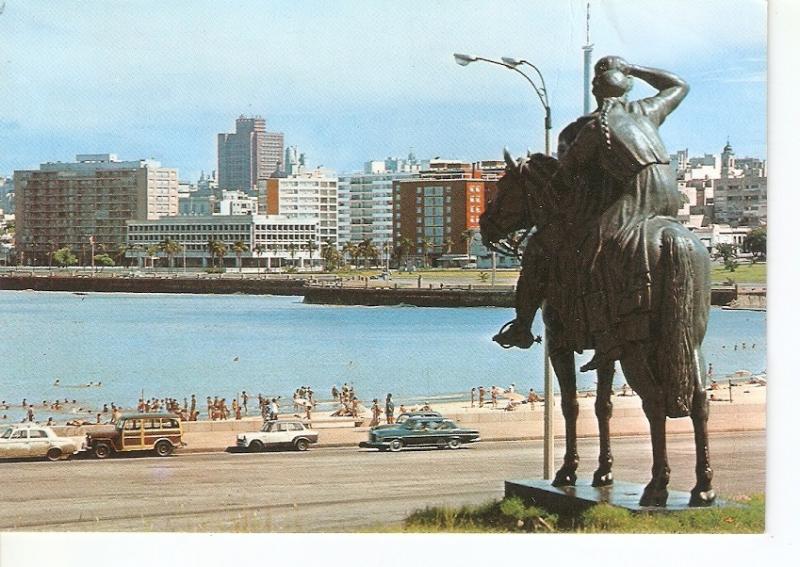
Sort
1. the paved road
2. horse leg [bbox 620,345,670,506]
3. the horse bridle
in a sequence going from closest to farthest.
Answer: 1. horse leg [bbox 620,345,670,506]
2. the horse bridle
3. the paved road

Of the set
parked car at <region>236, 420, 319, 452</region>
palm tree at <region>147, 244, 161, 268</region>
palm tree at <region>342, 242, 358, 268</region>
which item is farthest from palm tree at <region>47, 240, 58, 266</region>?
palm tree at <region>342, 242, 358, 268</region>

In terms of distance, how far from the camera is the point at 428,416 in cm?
770

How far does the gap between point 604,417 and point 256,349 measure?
304cm

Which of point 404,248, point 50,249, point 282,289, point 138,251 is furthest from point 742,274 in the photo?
point 50,249

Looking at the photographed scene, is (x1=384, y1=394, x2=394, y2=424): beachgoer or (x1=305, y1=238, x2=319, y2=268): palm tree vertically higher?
→ (x1=305, y1=238, x2=319, y2=268): palm tree

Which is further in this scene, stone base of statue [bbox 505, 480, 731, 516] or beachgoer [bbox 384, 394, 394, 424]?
beachgoer [bbox 384, 394, 394, 424]

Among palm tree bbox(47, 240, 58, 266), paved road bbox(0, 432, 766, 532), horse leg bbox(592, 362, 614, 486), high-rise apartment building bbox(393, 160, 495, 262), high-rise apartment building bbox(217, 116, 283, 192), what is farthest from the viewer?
palm tree bbox(47, 240, 58, 266)

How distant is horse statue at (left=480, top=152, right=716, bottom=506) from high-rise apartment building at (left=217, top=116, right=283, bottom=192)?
1.98 m

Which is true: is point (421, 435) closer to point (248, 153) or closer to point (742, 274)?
point (248, 153)

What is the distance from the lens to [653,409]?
5.05 meters

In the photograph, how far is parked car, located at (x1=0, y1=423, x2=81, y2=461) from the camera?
24.5 ft

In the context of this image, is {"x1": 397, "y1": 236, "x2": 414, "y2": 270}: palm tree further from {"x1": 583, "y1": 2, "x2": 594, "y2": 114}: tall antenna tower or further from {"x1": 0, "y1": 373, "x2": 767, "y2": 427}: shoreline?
{"x1": 583, "y1": 2, "x2": 594, "y2": 114}: tall antenna tower

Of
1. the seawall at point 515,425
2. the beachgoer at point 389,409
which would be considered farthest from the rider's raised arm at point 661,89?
the beachgoer at point 389,409

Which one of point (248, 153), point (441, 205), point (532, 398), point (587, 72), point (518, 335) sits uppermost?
point (587, 72)
